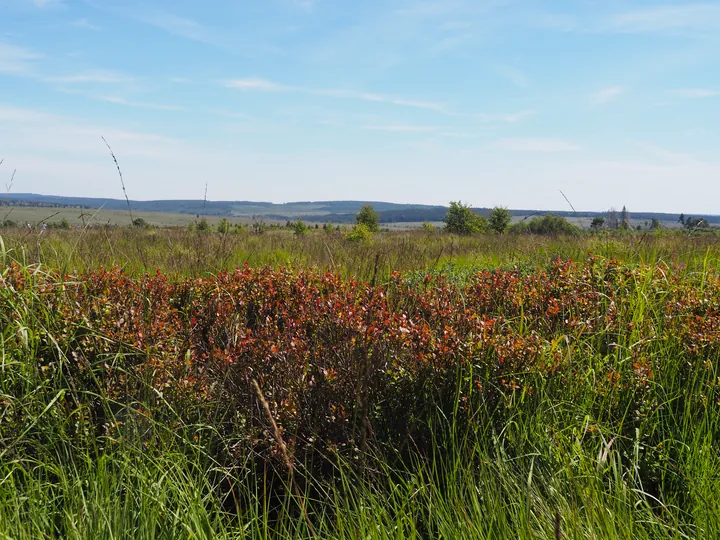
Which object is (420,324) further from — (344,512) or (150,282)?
(150,282)

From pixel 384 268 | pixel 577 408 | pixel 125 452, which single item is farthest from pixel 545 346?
pixel 384 268

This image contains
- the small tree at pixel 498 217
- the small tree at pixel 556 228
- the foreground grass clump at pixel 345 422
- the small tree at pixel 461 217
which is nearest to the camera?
the foreground grass clump at pixel 345 422

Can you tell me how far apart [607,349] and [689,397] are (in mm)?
769

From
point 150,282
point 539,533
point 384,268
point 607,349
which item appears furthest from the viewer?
point 384,268

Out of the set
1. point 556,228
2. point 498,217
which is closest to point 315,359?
point 556,228

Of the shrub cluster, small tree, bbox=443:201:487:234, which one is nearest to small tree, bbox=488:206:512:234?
small tree, bbox=443:201:487:234

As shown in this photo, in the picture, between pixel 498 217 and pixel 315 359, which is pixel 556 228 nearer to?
pixel 498 217

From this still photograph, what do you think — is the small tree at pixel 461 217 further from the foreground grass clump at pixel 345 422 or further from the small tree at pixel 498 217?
the foreground grass clump at pixel 345 422

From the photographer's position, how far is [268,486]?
2770 millimetres

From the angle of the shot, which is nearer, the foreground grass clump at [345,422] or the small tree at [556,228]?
the foreground grass clump at [345,422]

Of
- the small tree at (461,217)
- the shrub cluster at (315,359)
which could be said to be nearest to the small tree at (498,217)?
the small tree at (461,217)

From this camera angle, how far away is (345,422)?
2.71m

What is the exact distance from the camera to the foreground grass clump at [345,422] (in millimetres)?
2121

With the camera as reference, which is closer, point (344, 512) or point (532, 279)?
point (344, 512)
